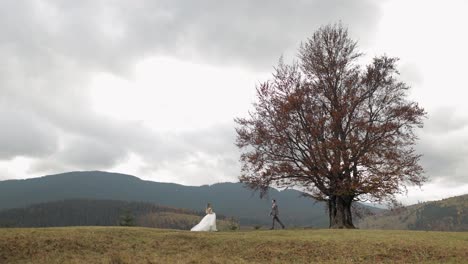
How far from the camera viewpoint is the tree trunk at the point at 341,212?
129ft

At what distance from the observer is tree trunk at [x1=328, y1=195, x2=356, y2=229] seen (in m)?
39.5

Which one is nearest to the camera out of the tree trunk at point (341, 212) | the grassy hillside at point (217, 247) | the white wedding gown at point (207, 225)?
the grassy hillside at point (217, 247)

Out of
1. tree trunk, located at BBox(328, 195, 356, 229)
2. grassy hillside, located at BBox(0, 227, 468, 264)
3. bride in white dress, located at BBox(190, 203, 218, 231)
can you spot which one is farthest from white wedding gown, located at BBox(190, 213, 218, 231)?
tree trunk, located at BBox(328, 195, 356, 229)

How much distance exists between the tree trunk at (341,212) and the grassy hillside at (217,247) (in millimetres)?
10890

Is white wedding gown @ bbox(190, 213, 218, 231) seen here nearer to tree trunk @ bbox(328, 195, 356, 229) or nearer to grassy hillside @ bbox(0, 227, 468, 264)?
grassy hillside @ bbox(0, 227, 468, 264)

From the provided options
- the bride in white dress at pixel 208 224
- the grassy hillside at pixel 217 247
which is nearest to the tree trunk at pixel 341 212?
the grassy hillside at pixel 217 247

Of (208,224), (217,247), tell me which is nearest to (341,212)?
(208,224)

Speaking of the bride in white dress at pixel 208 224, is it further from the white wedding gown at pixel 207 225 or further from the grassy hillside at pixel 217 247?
the grassy hillside at pixel 217 247

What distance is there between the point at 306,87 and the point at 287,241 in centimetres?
1885

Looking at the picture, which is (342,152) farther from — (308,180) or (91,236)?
(91,236)

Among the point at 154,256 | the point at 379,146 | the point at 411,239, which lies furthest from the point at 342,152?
the point at 154,256

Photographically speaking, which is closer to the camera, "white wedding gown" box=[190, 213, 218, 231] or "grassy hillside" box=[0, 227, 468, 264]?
"grassy hillside" box=[0, 227, 468, 264]

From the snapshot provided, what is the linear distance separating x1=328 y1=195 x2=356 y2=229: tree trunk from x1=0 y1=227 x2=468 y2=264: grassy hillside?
1089cm

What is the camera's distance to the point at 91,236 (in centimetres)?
2562
